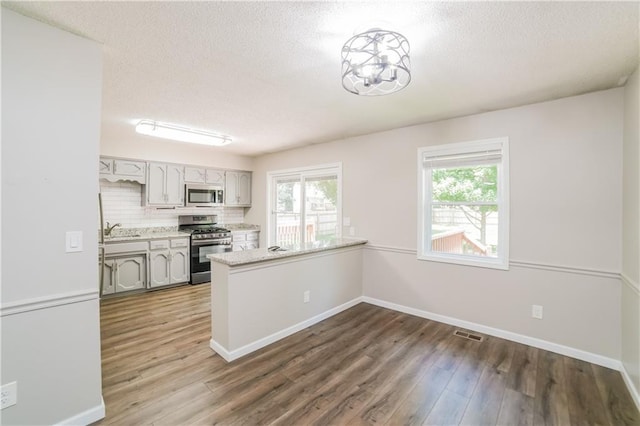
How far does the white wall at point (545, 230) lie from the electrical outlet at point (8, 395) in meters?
3.56

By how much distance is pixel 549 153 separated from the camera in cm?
277

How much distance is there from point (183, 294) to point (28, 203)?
10.4 ft

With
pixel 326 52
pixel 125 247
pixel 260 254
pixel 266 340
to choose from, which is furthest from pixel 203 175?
pixel 326 52

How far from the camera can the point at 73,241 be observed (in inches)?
67.9

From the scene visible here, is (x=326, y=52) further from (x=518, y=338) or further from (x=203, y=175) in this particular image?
(x=203, y=175)

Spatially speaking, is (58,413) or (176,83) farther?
(176,83)

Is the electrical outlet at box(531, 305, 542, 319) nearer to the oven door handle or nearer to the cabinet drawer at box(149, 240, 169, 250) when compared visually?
the oven door handle

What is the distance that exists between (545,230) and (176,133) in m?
4.50

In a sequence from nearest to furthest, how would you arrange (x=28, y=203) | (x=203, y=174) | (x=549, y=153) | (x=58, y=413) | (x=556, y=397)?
1. (x=28, y=203)
2. (x=58, y=413)
3. (x=556, y=397)
4. (x=549, y=153)
5. (x=203, y=174)

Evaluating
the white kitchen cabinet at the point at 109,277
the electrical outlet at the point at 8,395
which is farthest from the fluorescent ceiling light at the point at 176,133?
the electrical outlet at the point at 8,395

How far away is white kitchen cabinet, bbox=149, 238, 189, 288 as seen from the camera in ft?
15.0

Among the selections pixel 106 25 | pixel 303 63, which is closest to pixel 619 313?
pixel 303 63

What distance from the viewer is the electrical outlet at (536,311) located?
2.83 meters

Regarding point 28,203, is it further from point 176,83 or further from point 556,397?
point 556,397
